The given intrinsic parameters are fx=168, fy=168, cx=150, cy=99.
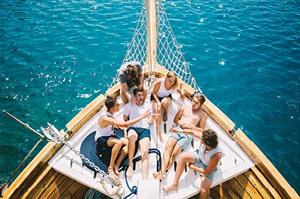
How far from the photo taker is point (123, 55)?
662 cm

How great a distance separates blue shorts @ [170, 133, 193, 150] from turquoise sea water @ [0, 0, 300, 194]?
2681 mm

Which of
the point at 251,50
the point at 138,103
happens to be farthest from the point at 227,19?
the point at 138,103

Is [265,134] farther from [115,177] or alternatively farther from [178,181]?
[115,177]

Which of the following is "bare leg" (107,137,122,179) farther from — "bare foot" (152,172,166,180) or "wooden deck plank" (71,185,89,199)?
"wooden deck plank" (71,185,89,199)

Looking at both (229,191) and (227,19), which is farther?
(227,19)

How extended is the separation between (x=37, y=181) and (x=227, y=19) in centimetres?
961

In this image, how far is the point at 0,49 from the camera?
258 inches

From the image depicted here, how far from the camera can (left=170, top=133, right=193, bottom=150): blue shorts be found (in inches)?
118

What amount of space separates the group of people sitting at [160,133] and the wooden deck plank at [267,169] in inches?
28.6

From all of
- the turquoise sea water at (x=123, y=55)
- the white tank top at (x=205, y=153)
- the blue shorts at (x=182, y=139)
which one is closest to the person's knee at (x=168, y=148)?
the blue shorts at (x=182, y=139)

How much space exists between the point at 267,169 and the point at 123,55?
5.68m

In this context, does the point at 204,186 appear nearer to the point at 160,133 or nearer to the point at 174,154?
the point at 174,154

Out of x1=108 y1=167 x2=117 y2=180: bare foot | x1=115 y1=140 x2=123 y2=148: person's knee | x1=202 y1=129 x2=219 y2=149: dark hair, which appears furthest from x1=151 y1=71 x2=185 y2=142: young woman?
x1=108 y1=167 x2=117 y2=180: bare foot

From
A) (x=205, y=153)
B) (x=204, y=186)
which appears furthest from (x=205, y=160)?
(x=204, y=186)
